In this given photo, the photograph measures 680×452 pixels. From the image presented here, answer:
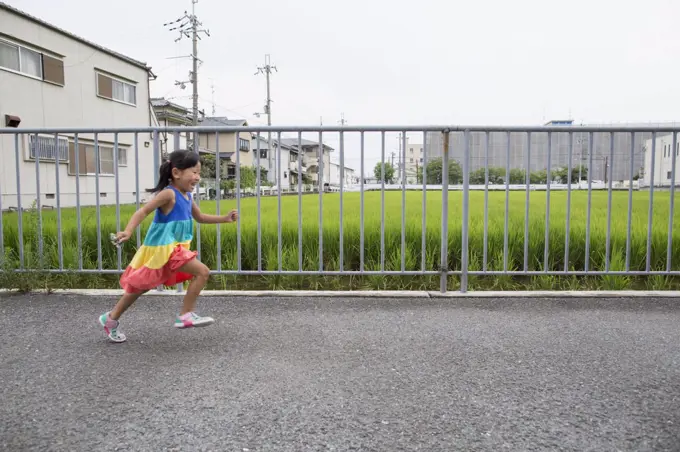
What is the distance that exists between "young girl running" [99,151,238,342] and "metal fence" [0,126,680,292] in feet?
3.17

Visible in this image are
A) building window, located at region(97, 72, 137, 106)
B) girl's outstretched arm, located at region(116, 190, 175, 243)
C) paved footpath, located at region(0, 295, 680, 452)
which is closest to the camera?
paved footpath, located at region(0, 295, 680, 452)

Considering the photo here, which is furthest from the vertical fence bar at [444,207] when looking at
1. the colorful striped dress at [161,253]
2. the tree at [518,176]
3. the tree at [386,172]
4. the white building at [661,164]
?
the colorful striped dress at [161,253]

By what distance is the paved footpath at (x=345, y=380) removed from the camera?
203 cm

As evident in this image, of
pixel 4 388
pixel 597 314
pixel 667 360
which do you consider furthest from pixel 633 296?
pixel 4 388

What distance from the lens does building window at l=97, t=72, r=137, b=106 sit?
71.6 feet

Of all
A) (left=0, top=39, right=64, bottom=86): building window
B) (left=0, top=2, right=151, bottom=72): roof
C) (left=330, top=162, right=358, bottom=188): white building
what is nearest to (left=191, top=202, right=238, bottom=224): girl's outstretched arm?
(left=330, top=162, right=358, bottom=188): white building

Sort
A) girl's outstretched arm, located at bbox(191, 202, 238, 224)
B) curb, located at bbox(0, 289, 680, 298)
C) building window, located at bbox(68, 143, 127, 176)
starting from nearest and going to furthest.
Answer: girl's outstretched arm, located at bbox(191, 202, 238, 224), curb, located at bbox(0, 289, 680, 298), building window, located at bbox(68, 143, 127, 176)

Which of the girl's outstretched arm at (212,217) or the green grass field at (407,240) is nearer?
the girl's outstretched arm at (212,217)

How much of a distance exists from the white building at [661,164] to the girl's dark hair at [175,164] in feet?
12.6

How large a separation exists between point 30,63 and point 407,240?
1777 cm

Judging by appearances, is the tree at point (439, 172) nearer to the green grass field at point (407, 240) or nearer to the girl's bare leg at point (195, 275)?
the green grass field at point (407, 240)

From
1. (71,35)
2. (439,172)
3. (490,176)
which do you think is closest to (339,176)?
(439,172)

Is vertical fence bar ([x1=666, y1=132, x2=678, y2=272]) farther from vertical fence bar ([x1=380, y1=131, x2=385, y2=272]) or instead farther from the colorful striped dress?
the colorful striped dress

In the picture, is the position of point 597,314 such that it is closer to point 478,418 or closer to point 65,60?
point 478,418
